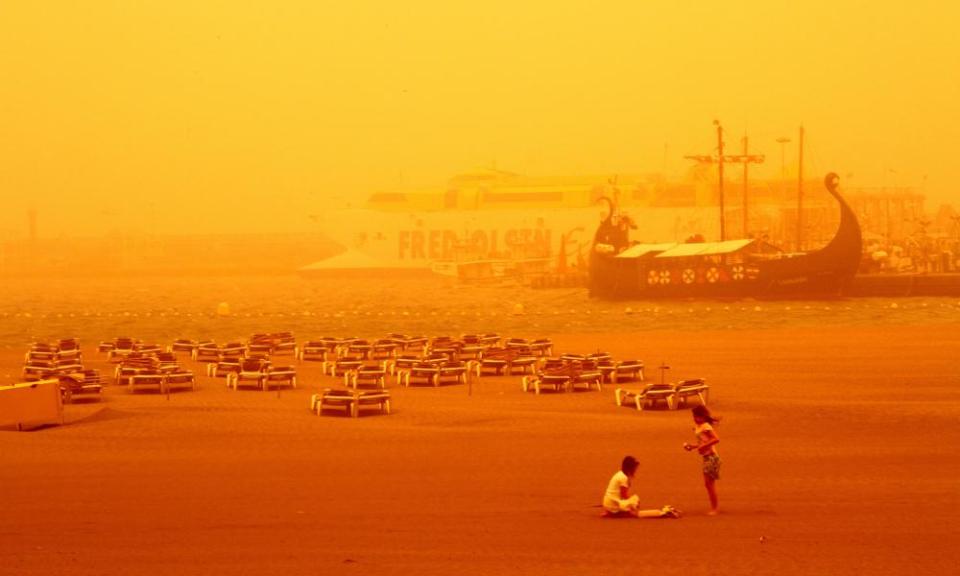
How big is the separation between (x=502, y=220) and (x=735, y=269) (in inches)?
1223

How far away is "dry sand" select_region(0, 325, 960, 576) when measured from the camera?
596cm

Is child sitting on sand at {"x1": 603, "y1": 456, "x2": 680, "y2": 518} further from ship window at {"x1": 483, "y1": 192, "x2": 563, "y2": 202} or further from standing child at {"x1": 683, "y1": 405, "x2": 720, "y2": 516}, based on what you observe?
ship window at {"x1": 483, "y1": 192, "x2": 563, "y2": 202}

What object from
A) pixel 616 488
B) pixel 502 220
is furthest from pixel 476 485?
pixel 502 220

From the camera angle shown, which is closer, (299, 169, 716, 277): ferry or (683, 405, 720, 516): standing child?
(683, 405, 720, 516): standing child

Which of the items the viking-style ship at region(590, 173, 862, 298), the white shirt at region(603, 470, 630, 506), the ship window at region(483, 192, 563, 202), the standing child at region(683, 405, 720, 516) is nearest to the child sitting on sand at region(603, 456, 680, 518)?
the white shirt at region(603, 470, 630, 506)

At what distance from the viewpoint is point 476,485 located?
790 cm

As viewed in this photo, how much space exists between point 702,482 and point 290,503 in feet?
8.48

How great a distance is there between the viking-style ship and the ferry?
1715 centimetres

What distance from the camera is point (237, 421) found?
11.2 meters

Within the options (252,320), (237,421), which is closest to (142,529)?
(237,421)

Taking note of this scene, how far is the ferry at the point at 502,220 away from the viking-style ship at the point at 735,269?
17151 mm

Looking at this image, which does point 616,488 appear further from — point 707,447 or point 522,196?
point 522,196

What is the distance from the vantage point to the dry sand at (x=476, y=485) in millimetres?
5965

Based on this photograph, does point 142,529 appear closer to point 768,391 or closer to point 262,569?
point 262,569
